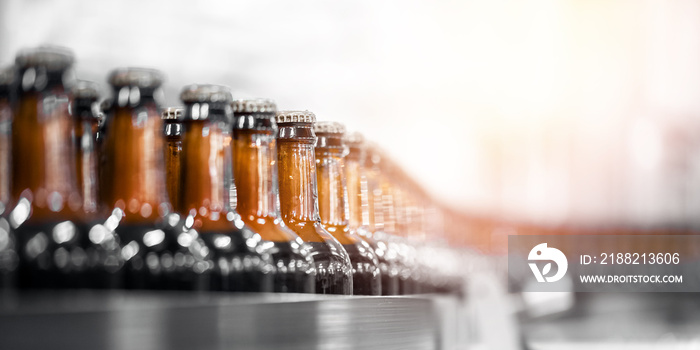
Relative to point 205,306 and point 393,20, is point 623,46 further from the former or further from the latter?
point 205,306

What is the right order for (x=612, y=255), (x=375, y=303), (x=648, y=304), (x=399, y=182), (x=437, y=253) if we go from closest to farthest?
(x=375, y=303) → (x=399, y=182) → (x=437, y=253) → (x=648, y=304) → (x=612, y=255)

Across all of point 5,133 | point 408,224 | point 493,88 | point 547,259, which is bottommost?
point 547,259

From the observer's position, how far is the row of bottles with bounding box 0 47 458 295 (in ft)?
1.92

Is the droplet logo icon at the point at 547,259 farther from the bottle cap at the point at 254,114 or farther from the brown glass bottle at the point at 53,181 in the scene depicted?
the brown glass bottle at the point at 53,181

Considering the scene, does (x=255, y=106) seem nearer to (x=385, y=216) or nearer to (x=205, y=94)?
(x=205, y=94)

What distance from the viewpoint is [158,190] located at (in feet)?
2.26

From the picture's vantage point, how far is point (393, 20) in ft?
8.68

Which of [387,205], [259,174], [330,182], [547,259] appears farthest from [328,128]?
[547,259]

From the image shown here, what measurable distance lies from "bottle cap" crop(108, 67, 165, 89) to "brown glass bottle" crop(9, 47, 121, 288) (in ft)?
0.20

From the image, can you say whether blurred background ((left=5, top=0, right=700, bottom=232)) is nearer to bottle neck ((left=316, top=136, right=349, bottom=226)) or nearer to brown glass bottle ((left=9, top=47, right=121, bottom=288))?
bottle neck ((left=316, top=136, right=349, bottom=226))

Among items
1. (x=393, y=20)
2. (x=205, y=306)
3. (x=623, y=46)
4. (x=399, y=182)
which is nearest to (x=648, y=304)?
(x=623, y=46)

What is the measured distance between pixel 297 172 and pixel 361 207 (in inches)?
13.8

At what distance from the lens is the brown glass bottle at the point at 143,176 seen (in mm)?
658

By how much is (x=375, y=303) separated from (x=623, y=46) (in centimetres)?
383
